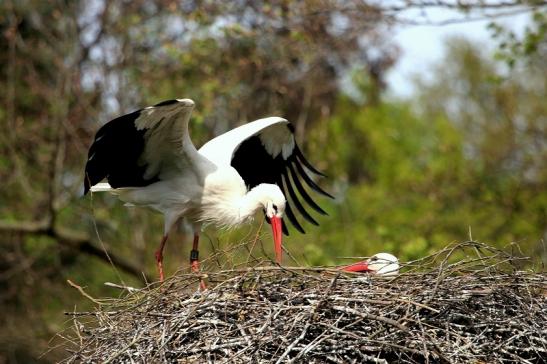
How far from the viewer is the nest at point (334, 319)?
18.3 feet

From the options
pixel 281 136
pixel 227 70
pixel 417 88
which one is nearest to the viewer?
pixel 281 136

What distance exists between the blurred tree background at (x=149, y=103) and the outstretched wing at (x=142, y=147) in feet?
9.36

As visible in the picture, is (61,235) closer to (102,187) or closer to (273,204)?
(102,187)

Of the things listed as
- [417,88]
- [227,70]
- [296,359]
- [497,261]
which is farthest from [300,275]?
[417,88]

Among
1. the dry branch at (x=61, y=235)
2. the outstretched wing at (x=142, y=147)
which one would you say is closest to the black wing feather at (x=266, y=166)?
the outstretched wing at (x=142, y=147)

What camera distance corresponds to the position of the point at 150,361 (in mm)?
5703

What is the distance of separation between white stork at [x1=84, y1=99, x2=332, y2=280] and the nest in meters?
1.73

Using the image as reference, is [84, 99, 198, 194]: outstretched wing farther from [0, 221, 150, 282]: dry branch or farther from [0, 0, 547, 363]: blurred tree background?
[0, 221, 150, 282]: dry branch

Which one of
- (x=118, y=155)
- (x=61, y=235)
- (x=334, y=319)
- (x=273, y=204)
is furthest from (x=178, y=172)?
(x=61, y=235)

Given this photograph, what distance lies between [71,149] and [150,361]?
8.15 m

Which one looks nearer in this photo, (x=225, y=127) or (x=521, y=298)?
(x=521, y=298)

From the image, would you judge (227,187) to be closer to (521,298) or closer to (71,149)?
(521,298)

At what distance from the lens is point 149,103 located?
41.9 ft

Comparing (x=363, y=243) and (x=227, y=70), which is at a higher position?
(x=227, y=70)
